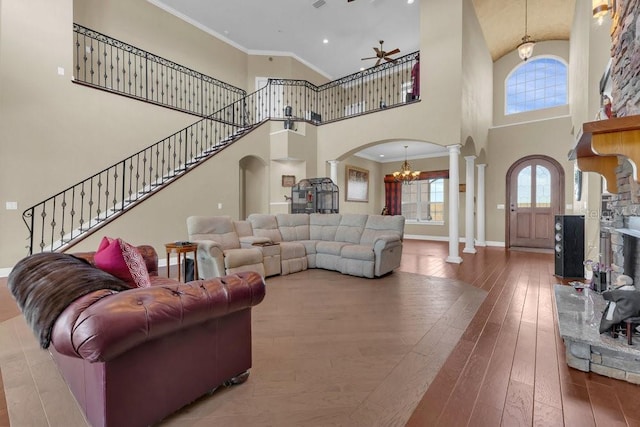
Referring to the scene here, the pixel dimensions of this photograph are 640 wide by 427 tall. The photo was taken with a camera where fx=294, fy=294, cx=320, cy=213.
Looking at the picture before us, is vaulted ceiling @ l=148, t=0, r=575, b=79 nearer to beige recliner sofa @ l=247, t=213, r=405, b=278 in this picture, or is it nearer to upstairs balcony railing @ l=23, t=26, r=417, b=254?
upstairs balcony railing @ l=23, t=26, r=417, b=254

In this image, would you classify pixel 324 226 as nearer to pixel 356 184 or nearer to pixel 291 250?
pixel 291 250

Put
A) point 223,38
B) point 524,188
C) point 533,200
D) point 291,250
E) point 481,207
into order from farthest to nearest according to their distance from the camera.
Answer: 1. point 223,38
2. point 481,207
3. point 524,188
4. point 533,200
5. point 291,250

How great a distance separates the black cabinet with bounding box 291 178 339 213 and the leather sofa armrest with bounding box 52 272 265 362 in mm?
5928

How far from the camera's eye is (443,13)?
5.94m

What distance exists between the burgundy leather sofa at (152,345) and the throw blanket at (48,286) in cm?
6

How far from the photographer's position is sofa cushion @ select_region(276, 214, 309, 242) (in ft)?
17.8

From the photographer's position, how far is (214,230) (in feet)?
14.7

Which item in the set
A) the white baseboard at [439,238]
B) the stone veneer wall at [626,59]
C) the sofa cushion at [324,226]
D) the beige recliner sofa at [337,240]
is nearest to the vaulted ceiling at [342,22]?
the stone veneer wall at [626,59]

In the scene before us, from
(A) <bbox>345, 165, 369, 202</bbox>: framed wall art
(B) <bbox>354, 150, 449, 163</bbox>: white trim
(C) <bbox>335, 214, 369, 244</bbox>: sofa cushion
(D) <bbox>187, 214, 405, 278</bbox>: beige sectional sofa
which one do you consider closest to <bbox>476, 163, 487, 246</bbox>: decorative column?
(B) <bbox>354, 150, 449, 163</bbox>: white trim

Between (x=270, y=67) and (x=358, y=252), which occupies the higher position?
(x=270, y=67)

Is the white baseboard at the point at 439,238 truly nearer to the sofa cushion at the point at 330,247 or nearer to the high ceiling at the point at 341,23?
the high ceiling at the point at 341,23

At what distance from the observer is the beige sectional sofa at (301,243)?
4.16 meters

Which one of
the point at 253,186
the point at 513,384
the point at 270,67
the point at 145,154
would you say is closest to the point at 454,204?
the point at 513,384

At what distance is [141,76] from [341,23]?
17.3 ft
